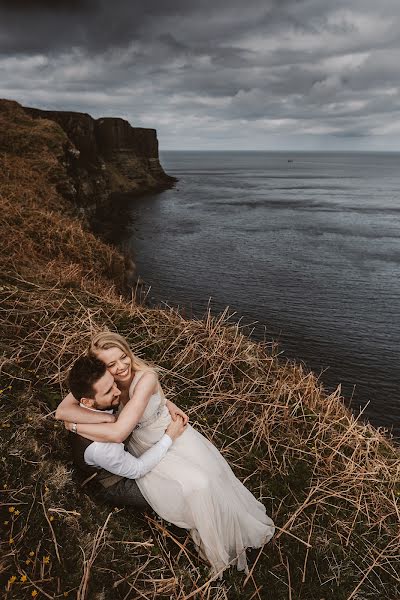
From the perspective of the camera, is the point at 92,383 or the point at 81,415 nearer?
the point at 92,383

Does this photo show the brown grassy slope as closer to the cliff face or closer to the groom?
the groom

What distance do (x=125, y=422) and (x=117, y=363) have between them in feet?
1.79

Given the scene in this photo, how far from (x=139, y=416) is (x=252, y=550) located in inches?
86.0

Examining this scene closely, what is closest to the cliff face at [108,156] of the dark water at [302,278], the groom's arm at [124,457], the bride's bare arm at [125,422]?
the dark water at [302,278]

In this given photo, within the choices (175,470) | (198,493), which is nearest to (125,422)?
(175,470)

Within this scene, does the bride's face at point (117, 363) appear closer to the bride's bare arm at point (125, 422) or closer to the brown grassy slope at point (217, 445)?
the bride's bare arm at point (125, 422)

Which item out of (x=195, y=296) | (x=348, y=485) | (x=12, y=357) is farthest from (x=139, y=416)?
(x=195, y=296)

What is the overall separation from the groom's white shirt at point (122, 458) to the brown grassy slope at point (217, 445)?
396mm

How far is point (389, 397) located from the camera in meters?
15.7

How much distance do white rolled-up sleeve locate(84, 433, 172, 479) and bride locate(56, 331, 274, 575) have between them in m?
0.07

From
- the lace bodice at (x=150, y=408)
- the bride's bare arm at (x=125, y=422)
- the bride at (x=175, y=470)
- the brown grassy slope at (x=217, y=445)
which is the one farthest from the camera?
the lace bodice at (x=150, y=408)

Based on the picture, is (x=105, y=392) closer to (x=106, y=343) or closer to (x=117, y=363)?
(x=117, y=363)

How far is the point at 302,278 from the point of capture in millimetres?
28484

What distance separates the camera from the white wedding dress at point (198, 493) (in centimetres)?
390
